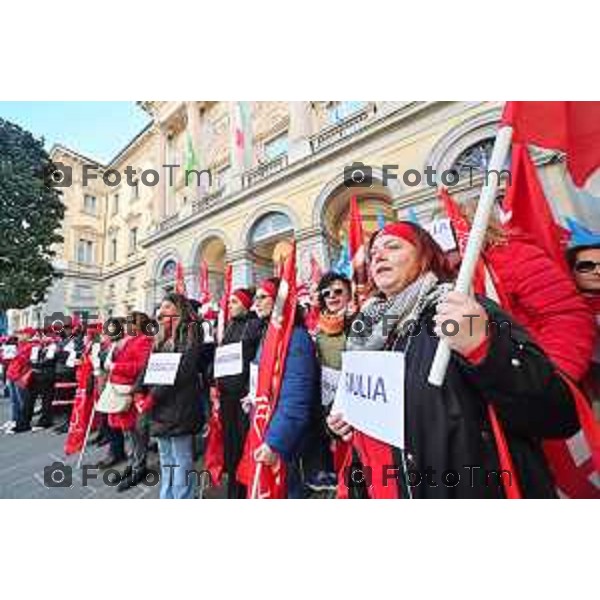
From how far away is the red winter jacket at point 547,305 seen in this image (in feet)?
4.04

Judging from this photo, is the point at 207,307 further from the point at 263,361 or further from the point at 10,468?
the point at 263,361

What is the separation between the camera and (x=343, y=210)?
9375mm

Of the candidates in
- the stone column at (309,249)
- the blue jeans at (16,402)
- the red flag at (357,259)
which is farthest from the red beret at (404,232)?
the stone column at (309,249)

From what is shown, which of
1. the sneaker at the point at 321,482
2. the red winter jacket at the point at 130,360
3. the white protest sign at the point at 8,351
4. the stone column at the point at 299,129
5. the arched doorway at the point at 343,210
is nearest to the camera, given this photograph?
the sneaker at the point at 321,482

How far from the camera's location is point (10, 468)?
3395 mm

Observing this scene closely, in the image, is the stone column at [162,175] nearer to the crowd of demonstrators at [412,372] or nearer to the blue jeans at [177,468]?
the crowd of demonstrators at [412,372]

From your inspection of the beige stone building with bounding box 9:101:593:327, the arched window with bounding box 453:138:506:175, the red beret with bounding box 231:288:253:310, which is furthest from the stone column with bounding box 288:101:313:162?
the red beret with bounding box 231:288:253:310

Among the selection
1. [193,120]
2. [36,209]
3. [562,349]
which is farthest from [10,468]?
[193,120]

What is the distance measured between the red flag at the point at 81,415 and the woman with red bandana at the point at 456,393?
12.0 ft

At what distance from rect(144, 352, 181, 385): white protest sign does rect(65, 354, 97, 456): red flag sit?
2.04 m

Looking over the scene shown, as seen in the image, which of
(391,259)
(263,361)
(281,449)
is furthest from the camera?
(263,361)

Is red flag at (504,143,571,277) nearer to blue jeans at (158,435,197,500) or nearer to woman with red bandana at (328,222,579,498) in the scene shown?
woman with red bandana at (328,222,579,498)

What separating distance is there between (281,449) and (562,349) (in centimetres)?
116

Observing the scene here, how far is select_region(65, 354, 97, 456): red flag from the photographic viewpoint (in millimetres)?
3775
